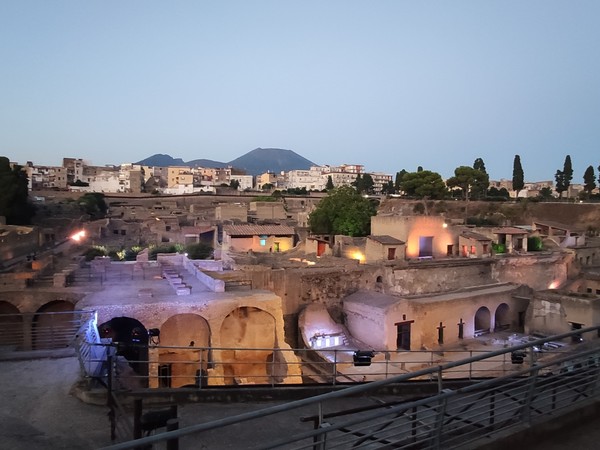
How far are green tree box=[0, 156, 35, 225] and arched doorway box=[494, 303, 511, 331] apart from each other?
40.0 m

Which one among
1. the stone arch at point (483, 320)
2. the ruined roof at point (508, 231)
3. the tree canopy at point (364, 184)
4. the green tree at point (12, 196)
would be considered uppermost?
the tree canopy at point (364, 184)

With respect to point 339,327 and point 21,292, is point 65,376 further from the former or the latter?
point 339,327

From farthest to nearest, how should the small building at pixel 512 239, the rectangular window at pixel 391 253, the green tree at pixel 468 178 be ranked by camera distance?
the green tree at pixel 468 178, the small building at pixel 512 239, the rectangular window at pixel 391 253

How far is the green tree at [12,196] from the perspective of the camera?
41062mm

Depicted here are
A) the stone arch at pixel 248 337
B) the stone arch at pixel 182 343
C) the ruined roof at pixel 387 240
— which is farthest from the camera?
the ruined roof at pixel 387 240

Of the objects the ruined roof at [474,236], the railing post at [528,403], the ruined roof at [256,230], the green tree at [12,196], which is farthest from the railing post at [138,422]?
the green tree at [12,196]

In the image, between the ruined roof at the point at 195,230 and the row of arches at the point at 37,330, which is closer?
the row of arches at the point at 37,330

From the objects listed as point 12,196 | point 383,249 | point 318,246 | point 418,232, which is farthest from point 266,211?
point 383,249

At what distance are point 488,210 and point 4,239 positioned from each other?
5972 cm

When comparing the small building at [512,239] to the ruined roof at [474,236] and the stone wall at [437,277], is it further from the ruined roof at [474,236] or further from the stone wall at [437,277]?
the stone wall at [437,277]

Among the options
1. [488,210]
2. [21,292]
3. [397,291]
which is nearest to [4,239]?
[21,292]

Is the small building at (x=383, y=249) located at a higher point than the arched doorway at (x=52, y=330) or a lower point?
higher

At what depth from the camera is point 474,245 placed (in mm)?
36031

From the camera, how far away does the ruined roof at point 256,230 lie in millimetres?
39634
